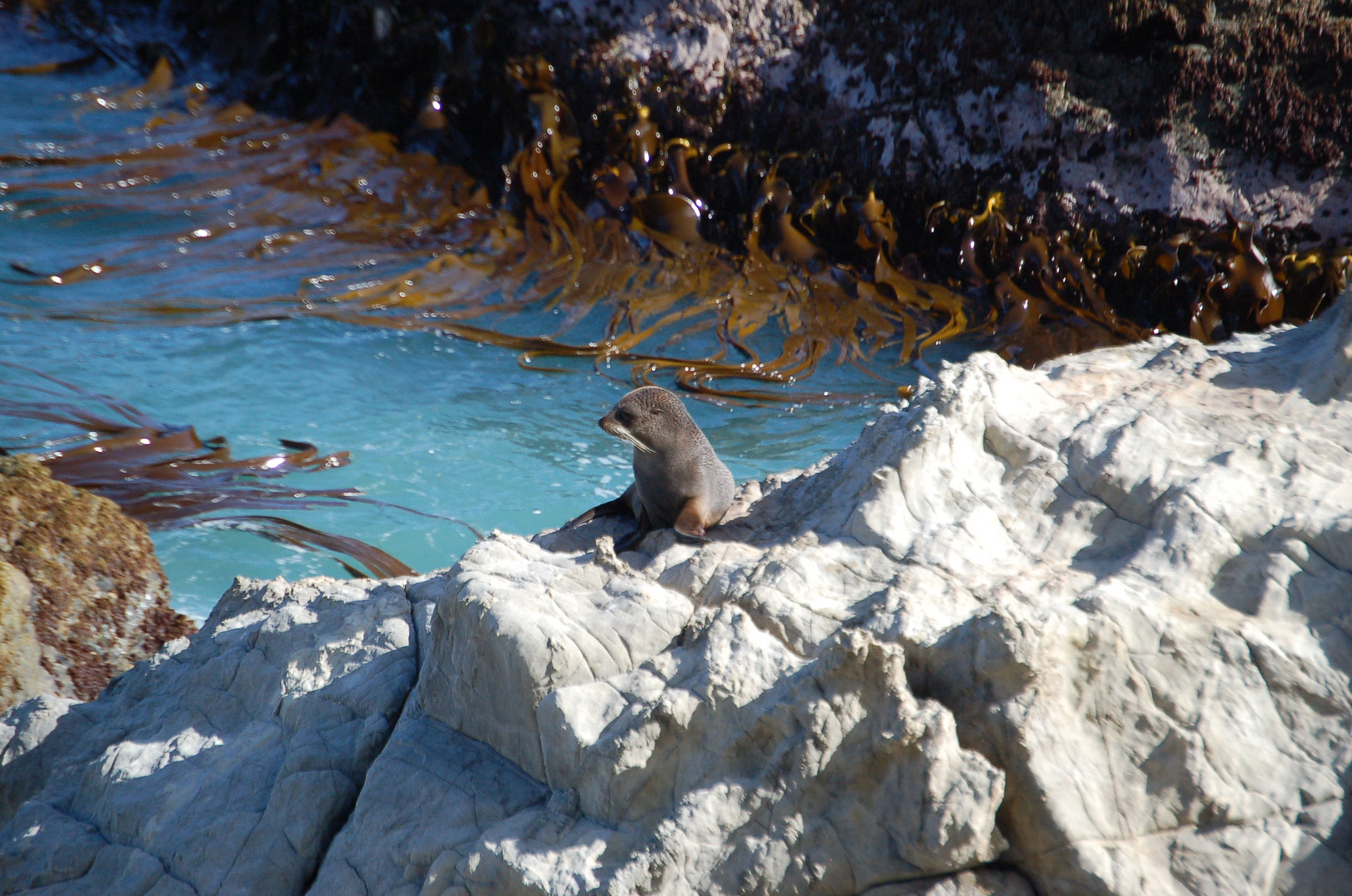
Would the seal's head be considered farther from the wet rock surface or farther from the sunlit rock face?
the wet rock surface

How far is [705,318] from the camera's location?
23.2 ft

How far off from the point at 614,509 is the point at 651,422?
1.70ft

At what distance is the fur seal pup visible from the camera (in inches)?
131

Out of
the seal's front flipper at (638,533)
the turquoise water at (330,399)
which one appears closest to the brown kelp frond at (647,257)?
the turquoise water at (330,399)

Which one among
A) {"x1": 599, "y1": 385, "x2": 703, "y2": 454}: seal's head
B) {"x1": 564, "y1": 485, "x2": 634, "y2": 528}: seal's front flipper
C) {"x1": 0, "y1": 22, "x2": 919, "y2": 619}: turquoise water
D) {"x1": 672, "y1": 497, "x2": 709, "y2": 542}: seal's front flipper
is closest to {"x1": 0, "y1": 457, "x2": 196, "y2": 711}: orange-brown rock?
{"x1": 0, "y1": 22, "x2": 919, "y2": 619}: turquoise water

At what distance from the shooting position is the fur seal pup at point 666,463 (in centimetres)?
333

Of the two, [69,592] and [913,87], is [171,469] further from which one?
[913,87]

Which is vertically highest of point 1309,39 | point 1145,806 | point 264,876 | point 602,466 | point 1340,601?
point 1309,39

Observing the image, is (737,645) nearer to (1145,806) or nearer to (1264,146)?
(1145,806)

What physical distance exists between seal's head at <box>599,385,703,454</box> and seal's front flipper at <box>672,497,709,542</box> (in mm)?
232

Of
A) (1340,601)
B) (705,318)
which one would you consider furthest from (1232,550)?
(705,318)

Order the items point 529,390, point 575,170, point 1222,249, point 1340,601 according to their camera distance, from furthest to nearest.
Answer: point 575,170
point 1222,249
point 529,390
point 1340,601

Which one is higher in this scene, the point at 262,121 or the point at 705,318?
the point at 262,121

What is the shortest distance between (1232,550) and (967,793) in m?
0.86
